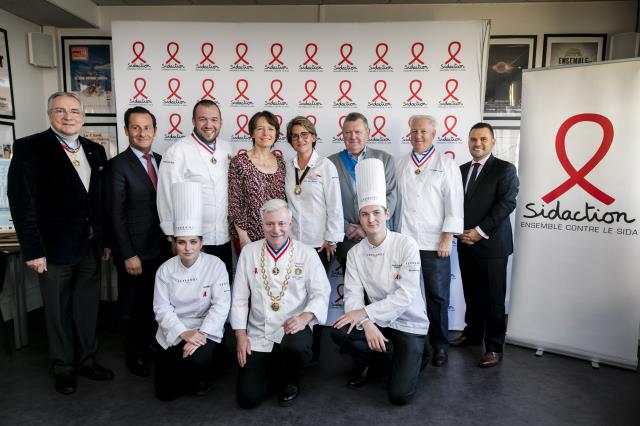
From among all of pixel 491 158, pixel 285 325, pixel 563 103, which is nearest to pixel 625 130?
pixel 563 103

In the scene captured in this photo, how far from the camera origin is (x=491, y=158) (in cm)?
306

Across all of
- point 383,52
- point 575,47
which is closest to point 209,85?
point 383,52

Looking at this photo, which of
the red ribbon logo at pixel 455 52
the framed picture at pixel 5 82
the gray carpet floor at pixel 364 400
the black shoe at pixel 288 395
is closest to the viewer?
the gray carpet floor at pixel 364 400

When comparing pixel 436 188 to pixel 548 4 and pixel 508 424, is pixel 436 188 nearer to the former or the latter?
pixel 508 424

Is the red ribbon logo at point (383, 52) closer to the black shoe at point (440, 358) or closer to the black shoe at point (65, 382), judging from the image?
the black shoe at point (440, 358)

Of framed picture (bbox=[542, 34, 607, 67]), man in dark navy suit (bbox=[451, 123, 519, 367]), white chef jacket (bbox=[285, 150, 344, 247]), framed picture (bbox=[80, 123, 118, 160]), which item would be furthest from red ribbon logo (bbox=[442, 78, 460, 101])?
framed picture (bbox=[80, 123, 118, 160])

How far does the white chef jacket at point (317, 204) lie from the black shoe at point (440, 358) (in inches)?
42.0

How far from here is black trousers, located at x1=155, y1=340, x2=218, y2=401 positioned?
241 cm

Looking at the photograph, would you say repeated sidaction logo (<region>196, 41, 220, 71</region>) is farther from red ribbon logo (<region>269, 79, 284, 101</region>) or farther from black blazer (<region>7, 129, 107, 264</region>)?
black blazer (<region>7, 129, 107, 264</region>)

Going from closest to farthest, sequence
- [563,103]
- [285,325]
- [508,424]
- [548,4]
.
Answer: [508,424] → [285,325] → [563,103] → [548,4]

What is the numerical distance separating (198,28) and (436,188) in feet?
8.20

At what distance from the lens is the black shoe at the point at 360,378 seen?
2.63 meters

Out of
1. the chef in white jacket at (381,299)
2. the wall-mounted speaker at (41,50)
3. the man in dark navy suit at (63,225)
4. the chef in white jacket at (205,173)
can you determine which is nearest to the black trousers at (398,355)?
the chef in white jacket at (381,299)

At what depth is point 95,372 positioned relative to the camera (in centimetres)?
273
